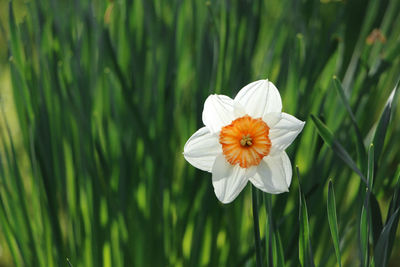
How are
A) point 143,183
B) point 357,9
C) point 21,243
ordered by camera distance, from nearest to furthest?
point 21,243, point 143,183, point 357,9

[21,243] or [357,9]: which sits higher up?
[357,9]

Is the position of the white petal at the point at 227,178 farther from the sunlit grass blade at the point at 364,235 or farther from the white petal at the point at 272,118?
the sunlit grass blade at the point at 364,235

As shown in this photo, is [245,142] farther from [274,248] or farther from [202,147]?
[274,248]

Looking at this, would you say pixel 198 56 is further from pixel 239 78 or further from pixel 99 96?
pixel 99 96

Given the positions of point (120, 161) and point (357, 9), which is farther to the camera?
point (357, 9)

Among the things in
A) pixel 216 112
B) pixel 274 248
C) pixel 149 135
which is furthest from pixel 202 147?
pixel 149 135

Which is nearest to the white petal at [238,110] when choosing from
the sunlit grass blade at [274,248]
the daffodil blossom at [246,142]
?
the daffodil blossom at [246,142]

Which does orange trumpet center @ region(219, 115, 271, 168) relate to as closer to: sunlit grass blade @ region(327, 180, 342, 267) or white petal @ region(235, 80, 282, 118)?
white petal @ region(235, 80, 282, 118)

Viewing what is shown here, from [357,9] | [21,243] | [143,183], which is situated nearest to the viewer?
[21,243]

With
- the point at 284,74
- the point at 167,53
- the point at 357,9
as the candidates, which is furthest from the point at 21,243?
the point at 357,9
